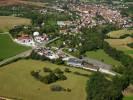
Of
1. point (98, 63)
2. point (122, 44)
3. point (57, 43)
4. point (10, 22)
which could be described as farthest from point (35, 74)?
point (10, 22)

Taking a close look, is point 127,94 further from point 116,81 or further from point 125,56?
point 125,56

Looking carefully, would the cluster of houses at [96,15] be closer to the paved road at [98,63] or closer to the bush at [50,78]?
the paved road at [98,63]

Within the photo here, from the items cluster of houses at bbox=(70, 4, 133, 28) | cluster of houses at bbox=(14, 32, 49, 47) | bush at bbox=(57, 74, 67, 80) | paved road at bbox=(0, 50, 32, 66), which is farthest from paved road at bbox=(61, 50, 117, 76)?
cluster of houses at bbox=(70, 4, 133, 28)

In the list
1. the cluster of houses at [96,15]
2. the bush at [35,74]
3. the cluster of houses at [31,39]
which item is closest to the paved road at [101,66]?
the bush at [35,74]

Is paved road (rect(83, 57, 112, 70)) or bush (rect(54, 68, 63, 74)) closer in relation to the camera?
bush (rect(54, 68, 63, 74))

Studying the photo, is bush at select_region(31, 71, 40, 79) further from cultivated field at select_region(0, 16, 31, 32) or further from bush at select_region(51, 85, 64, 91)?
cultivated field at select_region(0, 16, 31, 32)

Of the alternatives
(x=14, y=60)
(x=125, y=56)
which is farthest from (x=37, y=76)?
(x=125, y=56)

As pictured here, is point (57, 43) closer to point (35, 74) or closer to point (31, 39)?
point (31, 39)
